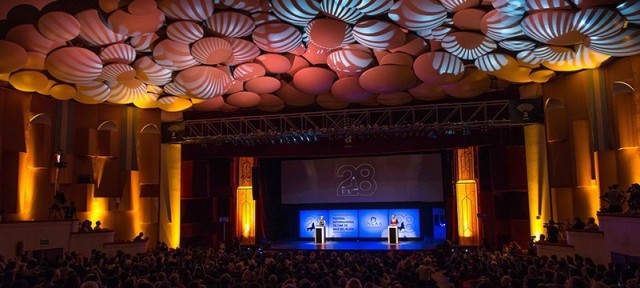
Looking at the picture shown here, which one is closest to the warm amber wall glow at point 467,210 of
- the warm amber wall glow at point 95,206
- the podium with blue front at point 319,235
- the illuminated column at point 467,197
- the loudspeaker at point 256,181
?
the illuminated column at point 467,197

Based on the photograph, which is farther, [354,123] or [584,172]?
[354,123]

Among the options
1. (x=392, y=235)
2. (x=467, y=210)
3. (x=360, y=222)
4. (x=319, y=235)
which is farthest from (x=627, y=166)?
(x=319, y=235)

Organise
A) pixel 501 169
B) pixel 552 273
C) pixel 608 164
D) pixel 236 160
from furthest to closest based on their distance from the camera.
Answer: pixel 236 160, pixel 501 169, pixel 608 164, pixel 552 273

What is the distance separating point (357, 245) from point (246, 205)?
18.0 ft

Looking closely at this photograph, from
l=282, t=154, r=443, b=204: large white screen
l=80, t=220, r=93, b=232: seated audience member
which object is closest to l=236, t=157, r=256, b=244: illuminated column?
l=282, t=154, r=443, b=204: large white screen

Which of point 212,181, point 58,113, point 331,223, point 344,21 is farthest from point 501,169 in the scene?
point 58,113

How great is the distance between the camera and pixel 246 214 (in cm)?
2222

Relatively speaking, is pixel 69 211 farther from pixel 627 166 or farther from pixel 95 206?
pixel 627 166

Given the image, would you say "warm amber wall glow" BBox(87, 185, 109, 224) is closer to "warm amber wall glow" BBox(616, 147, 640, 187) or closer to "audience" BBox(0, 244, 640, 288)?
"audience" BBox(0, 244, 640, 288)

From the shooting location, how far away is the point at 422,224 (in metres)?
21.5

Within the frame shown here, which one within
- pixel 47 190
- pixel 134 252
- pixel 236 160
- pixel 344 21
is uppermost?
pixel 344 21

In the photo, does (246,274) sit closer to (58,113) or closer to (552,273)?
(552,273)

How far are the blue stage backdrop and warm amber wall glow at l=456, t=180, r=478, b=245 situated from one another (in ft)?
6.64

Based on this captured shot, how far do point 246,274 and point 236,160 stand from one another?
552 inches
